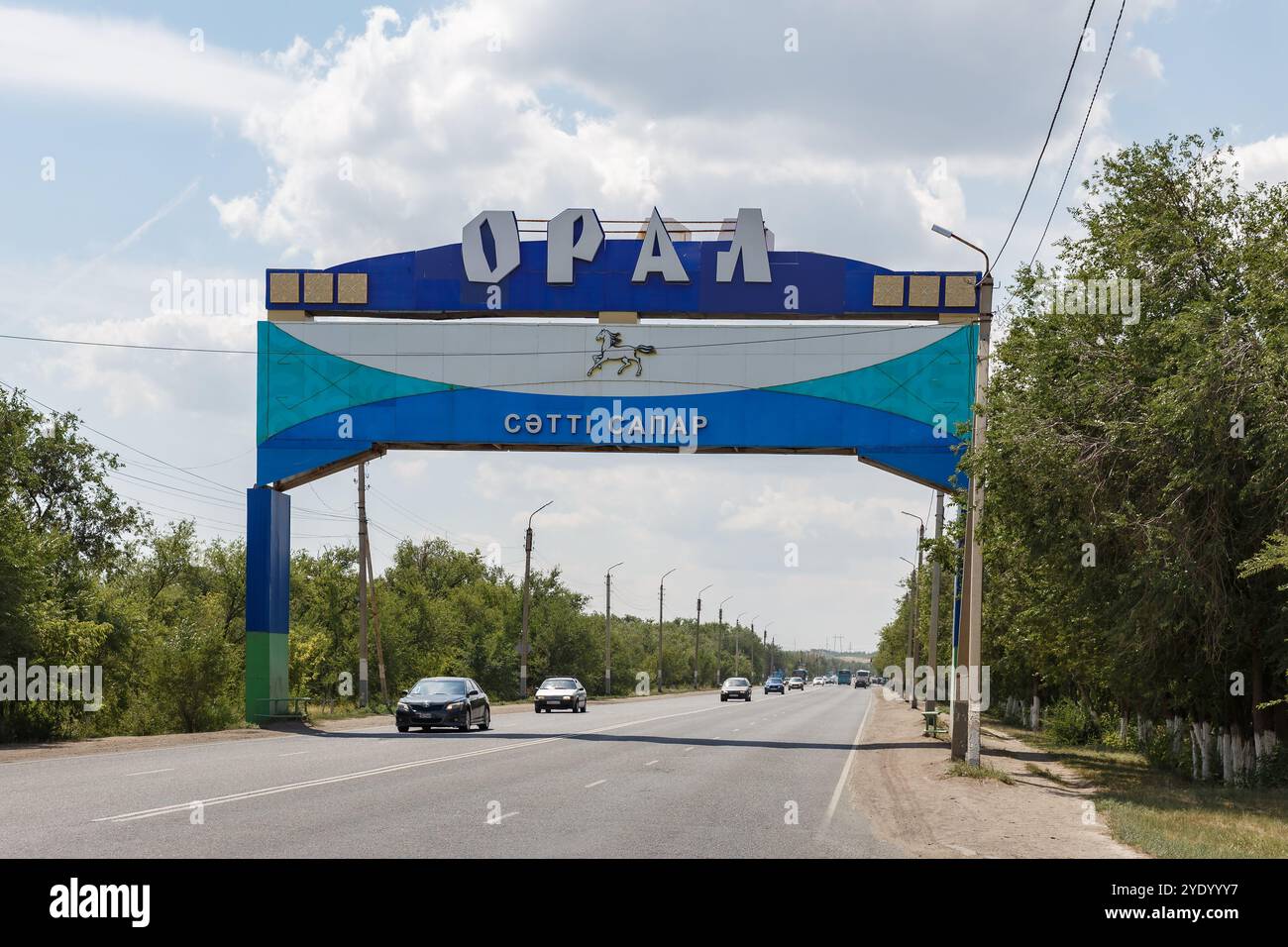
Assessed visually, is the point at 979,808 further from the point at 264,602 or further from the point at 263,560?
the point at 263,560

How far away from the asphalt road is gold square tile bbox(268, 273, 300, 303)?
43.5 feet

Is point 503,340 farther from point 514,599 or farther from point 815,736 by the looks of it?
point 514,599

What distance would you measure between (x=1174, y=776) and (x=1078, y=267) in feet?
37.3

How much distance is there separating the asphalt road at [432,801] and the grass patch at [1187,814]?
133 inches

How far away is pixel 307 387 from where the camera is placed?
123ft

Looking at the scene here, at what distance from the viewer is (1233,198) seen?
2352cm

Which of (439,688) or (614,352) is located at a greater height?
(614,352)

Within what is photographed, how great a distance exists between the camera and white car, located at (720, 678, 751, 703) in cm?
8088

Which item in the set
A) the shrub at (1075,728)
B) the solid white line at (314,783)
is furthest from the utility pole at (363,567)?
the shrub at (1075,728)

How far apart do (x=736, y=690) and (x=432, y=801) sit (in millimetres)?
65803

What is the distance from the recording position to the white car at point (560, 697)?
5356 cm

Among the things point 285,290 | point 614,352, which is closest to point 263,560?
point 285,290
